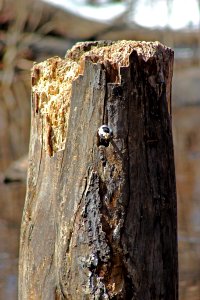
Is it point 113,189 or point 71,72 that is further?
point 71,72

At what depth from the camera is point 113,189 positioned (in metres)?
2.62

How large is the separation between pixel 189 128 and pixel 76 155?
427 inches

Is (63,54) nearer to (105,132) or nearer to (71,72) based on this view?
(71,72)

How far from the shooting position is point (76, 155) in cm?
266

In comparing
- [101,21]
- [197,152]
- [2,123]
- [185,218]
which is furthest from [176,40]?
[185,218]

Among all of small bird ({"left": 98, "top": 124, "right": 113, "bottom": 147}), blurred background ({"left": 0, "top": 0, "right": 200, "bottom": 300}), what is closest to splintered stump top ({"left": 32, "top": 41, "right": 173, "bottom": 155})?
small bird ({"left": 98, "top": 124, "right": 113, "bottom": 147})

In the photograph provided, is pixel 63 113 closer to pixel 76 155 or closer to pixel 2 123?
pixel 76 155

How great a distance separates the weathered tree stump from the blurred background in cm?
302

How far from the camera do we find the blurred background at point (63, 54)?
709 cm

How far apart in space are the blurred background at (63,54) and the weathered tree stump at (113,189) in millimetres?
3022

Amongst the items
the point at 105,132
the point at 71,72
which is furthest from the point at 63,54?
the point at 105,132

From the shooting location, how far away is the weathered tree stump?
2.62 metres

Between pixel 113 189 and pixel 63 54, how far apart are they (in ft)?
50.7

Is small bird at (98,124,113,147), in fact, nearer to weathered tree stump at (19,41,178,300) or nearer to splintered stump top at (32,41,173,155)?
weathered tree stump at (19,41,178,300)
